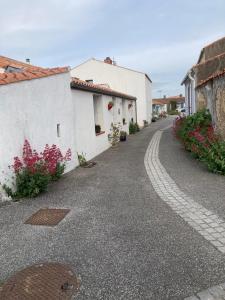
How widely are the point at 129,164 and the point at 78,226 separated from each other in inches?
234

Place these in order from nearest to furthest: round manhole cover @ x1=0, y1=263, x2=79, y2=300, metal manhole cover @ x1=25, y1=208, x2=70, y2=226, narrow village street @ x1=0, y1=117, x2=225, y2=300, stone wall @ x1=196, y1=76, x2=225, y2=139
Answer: round manhole cover @ x1=0, y1=263, x2=79, y2=300 → narrow village street @ x1=0, y1=117, x2=225, y2=300 → metal manhole cover @ x1=25, y1=208, x2=70, y2=226 → stone wall @ x1=196, y1=76, x2=225, y2=139

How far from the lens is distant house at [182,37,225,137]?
9.73 metres

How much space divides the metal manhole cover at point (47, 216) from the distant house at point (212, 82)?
6.06m

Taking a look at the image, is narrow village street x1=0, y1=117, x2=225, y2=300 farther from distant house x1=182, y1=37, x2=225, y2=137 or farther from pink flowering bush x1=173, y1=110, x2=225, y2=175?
distant house x1=182, y1=37, x2=225, y2=137

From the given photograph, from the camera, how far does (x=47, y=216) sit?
5.80 meters

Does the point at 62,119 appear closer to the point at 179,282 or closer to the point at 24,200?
the point at 24,200

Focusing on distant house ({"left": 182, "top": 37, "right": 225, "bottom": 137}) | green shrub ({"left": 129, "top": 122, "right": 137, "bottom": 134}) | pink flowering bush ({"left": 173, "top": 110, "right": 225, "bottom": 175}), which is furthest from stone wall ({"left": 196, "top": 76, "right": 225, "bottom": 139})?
green shrub ({"left": 129, "top": 122, "right": 137, "bottom": 134})

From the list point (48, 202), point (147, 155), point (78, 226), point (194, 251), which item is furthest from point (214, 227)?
point (147, 155)

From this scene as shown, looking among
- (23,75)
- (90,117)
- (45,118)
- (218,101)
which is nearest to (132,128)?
(90,117)

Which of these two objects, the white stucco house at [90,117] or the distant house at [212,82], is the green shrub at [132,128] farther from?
the distant house at [212,82]

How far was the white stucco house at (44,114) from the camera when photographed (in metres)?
6.61

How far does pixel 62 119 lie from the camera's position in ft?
32.0

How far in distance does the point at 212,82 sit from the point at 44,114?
605 cm

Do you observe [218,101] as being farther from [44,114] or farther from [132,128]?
[132,128]
